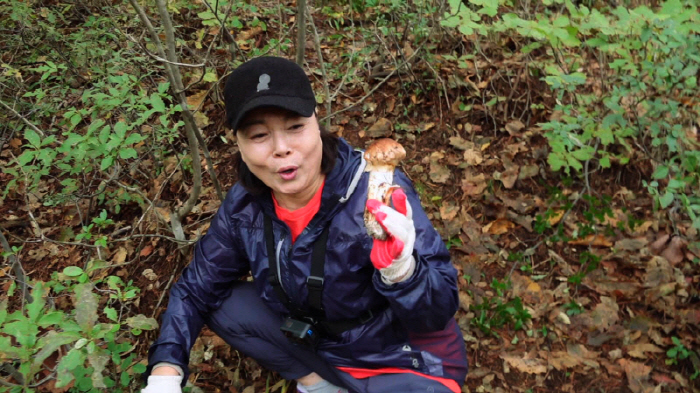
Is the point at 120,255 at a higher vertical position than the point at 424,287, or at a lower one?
lower

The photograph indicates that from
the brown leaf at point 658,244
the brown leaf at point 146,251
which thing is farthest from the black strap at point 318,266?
the brown leaf at point 658,244

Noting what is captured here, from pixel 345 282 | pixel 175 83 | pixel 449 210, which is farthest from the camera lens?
pixel 449 210

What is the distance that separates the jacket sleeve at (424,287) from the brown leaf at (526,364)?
1.08 m

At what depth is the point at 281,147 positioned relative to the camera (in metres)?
1.94

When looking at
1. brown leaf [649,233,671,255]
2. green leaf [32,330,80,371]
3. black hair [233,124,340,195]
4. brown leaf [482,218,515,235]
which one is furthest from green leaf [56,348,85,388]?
brown leaf [649,233,671,255]

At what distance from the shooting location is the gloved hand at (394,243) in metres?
1.70

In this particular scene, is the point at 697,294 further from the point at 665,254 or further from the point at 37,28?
the point at 37,28

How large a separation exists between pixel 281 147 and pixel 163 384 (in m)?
1.14

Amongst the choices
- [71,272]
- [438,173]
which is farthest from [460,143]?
[71,272]

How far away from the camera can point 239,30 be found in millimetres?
4809

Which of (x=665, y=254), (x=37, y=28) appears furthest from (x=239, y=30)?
(x=665, y=254)

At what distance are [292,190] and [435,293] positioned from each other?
698mm

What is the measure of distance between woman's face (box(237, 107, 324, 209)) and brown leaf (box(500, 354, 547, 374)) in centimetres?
172

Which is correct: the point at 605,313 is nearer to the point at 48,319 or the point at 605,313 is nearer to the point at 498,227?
the point at 498,227
